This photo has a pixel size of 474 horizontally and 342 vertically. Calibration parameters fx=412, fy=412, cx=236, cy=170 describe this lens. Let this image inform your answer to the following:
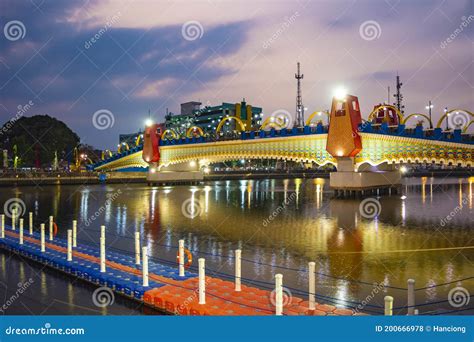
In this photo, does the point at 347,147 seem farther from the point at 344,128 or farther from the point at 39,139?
the point at 39,139

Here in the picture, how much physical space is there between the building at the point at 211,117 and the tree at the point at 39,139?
2156 inches

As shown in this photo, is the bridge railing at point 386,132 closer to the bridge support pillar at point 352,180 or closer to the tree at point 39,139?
the bridge support pillar at point 352,180

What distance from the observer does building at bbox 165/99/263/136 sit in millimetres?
165125

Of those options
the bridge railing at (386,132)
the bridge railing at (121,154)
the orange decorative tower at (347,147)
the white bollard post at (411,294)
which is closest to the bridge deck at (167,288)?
the white bollard post at (411,294)

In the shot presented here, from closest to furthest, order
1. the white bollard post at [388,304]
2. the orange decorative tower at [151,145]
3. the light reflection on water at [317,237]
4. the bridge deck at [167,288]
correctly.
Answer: the white bollard post at [388,304], the bridge deck at [167,288], the light reflection on water at [317,237], the orange decorative tower at [151,145]

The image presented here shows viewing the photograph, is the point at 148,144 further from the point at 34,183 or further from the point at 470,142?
the point at 470,142

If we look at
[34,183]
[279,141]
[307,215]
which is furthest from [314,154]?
[34,183]

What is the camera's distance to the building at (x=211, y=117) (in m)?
165

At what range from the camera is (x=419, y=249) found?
19.8 meters

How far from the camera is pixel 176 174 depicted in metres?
88.1

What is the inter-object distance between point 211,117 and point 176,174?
303 ft

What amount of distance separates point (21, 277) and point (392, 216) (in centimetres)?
2668

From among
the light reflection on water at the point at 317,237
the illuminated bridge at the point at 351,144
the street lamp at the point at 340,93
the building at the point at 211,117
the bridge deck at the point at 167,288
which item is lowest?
the light reflection on water at the point at 317,237

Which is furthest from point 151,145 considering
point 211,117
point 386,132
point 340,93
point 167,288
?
point 211,117
